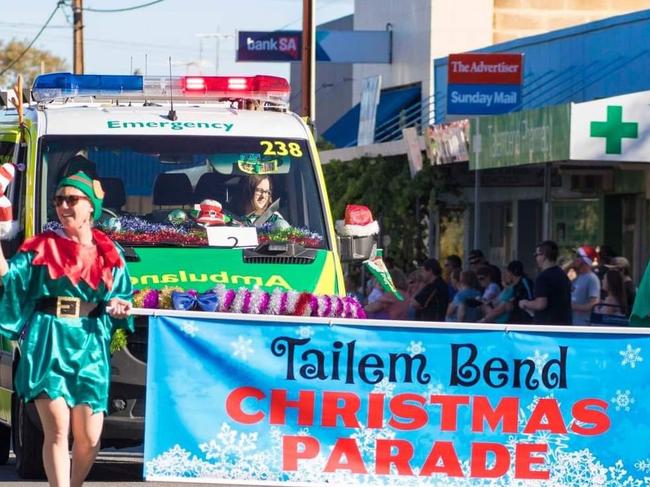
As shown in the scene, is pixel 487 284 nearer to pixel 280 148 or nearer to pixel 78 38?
pixel 280 148

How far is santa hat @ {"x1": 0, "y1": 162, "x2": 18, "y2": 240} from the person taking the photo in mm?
9203

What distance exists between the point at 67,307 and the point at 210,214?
2.90 meters

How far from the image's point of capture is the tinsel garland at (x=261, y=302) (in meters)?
10.1

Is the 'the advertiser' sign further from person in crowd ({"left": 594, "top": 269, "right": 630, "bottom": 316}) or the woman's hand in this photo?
the woman's hand

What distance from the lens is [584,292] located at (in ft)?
58.0

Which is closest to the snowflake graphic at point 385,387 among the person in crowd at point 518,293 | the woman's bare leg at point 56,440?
the woman's bare leg at point 56,440

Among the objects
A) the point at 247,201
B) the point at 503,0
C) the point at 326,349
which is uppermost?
the point at 503,0

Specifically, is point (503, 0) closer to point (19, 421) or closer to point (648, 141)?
point (648, 141)

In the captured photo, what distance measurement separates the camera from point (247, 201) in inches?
445

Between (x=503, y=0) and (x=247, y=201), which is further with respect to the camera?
(x=503, y=0)

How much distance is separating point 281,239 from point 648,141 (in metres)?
7.73

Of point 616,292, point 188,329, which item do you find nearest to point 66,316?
point 188,329

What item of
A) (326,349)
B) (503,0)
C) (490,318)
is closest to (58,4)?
(503,0)

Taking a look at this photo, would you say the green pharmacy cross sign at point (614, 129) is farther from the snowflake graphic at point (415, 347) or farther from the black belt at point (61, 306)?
the black belt at point (61, 306)
